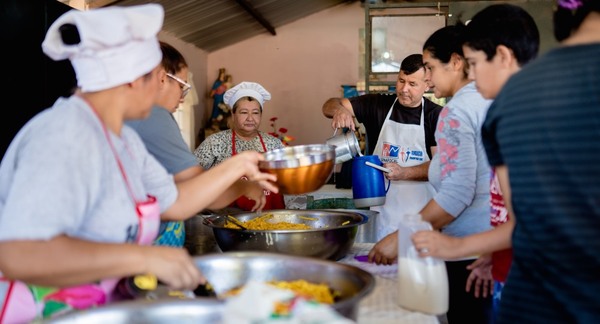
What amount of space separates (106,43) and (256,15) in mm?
8506

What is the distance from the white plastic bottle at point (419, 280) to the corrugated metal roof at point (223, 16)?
17.3 feet

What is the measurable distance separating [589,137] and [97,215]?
1.12 metres

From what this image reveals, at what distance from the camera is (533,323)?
1333 mm

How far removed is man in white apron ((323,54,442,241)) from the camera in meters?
3.71

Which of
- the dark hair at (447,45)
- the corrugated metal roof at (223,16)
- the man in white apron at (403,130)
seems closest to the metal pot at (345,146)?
the dark hair at (447,45)

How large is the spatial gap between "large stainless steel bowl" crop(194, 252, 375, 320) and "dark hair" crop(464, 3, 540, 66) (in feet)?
2.59

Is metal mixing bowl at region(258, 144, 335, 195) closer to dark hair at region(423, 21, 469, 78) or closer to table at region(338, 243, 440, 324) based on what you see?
table at region(338, 243, 440, 324)

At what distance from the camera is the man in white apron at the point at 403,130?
3.71 meters

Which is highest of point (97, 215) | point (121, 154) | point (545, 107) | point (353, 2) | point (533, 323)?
point (353, 2)

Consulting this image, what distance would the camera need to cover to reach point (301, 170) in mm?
1879

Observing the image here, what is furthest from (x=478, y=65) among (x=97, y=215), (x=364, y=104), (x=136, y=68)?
(x=364, y=104)

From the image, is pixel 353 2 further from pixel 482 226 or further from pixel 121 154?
pixel 121 154

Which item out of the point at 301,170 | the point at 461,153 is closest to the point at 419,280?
the point at 301,170

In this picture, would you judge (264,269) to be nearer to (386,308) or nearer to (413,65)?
(386,308)
